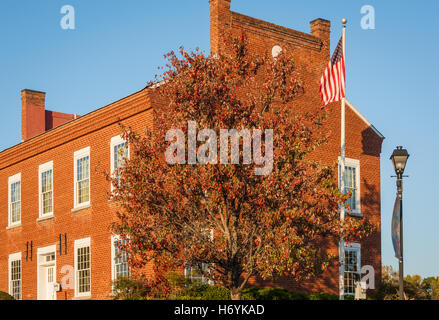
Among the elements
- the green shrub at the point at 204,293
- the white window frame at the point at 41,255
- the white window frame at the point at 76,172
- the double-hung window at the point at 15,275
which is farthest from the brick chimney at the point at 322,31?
the double-hung window at the point at 15,275

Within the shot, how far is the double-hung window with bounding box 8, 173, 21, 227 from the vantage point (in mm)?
32562

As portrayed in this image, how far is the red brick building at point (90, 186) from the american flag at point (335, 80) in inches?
48.4

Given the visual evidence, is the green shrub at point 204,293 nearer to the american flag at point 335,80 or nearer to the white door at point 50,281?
the american flag at point 335,80

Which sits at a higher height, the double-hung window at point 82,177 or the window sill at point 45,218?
the double-hung window at point 82,177

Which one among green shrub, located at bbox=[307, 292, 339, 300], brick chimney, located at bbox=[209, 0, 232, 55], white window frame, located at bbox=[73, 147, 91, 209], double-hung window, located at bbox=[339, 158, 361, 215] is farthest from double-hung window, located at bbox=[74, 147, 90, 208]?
double-hung window, located at bbox=[339, 158, 361, 215]

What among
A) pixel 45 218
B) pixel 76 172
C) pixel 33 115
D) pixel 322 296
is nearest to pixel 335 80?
pixel 322 296

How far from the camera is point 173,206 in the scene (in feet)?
53.7

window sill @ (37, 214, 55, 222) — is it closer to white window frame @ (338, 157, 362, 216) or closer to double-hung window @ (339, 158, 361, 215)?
double-hung window @ (339, 158, 361, 215)

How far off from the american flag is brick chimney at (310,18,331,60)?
6152 mm

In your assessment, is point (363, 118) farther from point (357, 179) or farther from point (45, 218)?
point (45, 218)

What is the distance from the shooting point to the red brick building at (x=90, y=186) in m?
26.0
